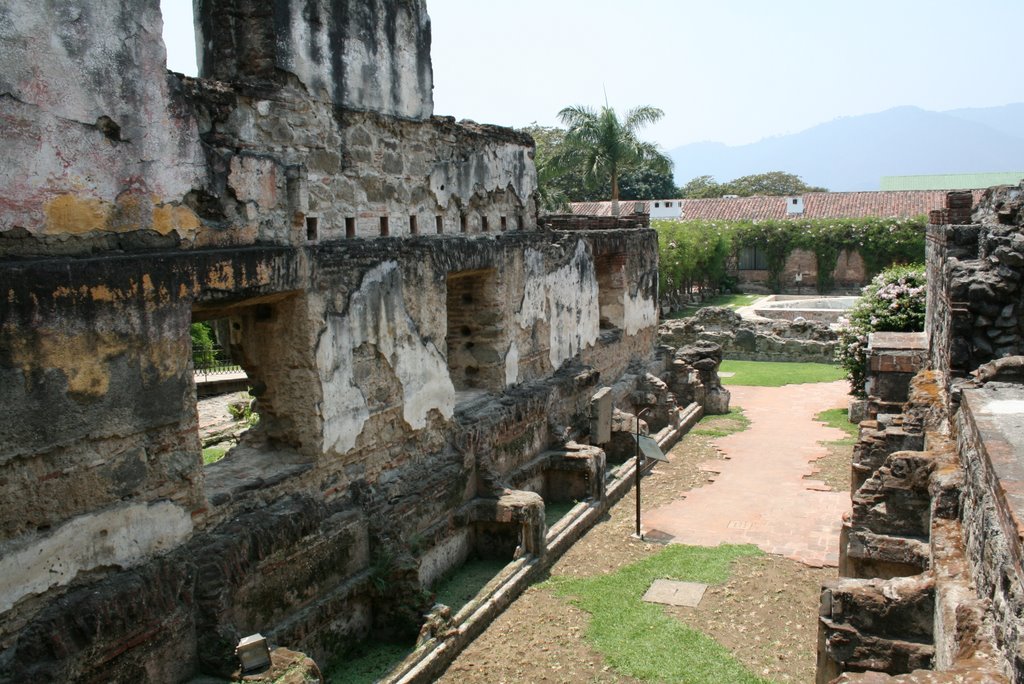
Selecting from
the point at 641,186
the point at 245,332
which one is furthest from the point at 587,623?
the point at 641,186

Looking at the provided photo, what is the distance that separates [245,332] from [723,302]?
80.8ft

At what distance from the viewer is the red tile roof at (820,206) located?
33.5m

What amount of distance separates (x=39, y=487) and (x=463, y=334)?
4778 millimetres

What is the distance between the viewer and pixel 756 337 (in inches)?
760

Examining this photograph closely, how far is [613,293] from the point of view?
39.7 ft

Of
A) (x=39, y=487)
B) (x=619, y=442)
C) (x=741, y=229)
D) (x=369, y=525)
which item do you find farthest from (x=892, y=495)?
(x=741, y=229)

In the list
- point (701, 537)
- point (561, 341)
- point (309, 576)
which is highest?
point (561, 341)

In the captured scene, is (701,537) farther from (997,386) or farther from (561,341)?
(997,386)

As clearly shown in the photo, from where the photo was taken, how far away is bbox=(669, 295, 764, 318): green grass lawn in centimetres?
2654

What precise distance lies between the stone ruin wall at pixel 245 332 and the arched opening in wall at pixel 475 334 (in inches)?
0.8

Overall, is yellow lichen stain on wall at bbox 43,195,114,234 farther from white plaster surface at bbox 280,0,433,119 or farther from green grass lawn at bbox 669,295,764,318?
green grass lawn at bbox 669,295,764,318

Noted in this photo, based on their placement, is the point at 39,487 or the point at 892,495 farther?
the point at 892,495

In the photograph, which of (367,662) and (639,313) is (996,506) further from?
(639,313)

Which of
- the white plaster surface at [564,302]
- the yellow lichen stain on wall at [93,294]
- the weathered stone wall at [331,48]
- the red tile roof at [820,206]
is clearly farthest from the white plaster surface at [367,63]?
the red tile roof at [820,206]
